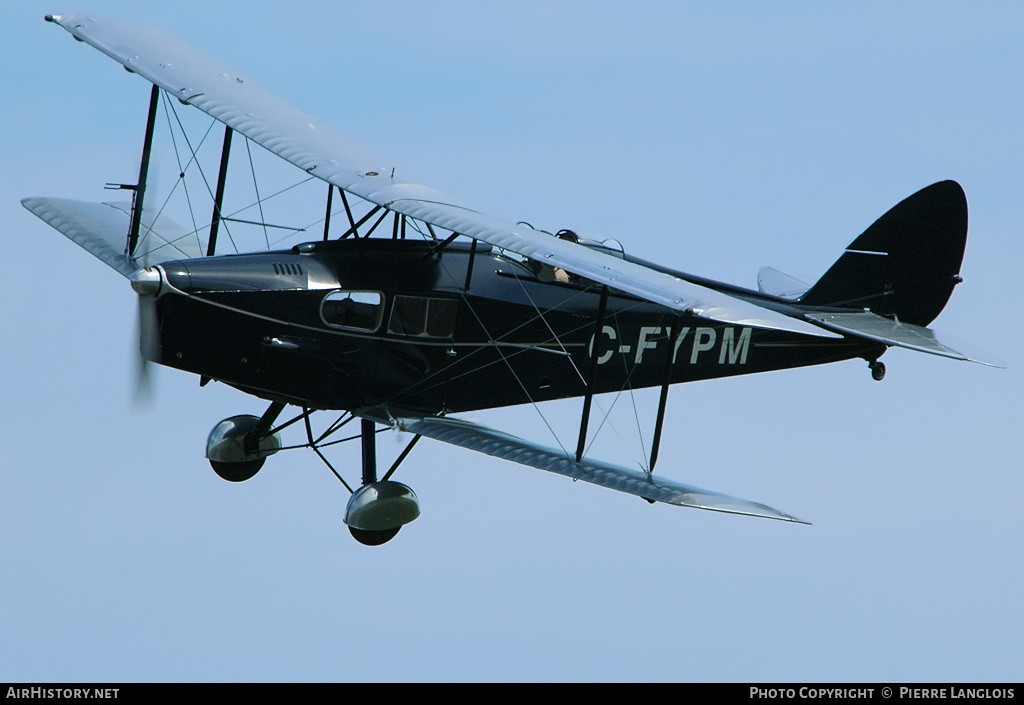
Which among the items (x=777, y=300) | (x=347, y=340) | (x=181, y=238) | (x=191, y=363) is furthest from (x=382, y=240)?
(x=777, y=300)

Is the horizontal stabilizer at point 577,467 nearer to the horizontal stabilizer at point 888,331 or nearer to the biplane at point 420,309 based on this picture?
the biplane at point 420,309

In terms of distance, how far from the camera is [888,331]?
16.2m

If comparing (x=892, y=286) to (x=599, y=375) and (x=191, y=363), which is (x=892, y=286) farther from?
(x=191, y=363)

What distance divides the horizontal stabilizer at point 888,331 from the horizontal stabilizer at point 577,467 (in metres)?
3.30

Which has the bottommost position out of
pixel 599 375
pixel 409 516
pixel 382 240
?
pixel 409 516

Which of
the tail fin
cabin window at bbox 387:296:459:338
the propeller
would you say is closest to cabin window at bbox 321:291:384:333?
cabin window at bbox 387:296:459:338

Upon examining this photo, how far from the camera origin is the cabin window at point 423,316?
14102 millimetres

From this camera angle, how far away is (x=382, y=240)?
14211mm

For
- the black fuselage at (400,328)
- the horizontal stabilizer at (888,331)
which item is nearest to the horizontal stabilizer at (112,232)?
the black fuselage at (400,328)

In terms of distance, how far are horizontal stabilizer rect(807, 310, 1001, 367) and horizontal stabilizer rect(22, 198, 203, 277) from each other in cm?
660

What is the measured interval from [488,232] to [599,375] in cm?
282

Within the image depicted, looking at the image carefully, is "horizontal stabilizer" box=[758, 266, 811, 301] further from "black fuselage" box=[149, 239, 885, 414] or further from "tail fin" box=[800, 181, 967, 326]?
"black fuselage" box=[149, 239, 885, 414]

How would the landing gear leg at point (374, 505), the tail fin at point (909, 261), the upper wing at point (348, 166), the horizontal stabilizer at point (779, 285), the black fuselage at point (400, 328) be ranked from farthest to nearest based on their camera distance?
the horizontal stabilizer at point (779, 285) → the tail fin at point (909, 261) → the landing gear leg at point (374, 505) → the black fuselage at point (400, 328) → the upper wing at point (348, 166)

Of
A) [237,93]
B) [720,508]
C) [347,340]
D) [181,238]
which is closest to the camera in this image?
[720,508]
